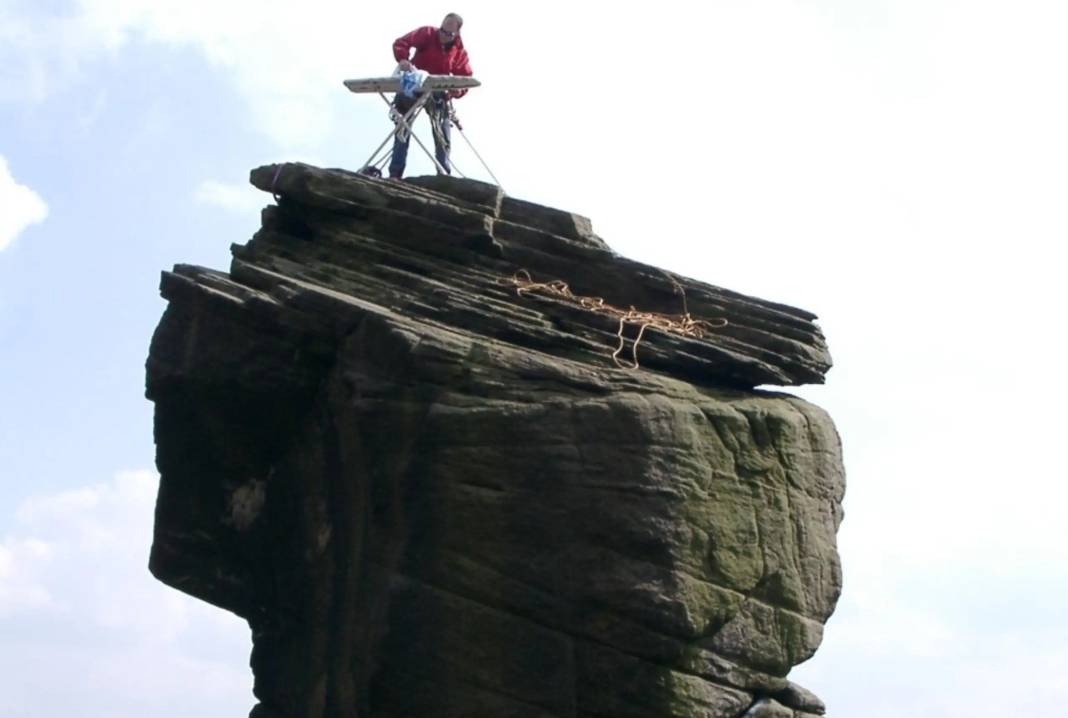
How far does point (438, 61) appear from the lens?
21844 mm

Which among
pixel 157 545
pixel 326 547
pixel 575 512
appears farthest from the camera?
pixel 157 545

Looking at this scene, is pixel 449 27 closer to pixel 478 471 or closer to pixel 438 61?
pixel 438 61

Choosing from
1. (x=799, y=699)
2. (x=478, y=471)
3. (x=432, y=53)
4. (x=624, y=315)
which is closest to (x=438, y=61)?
(x=432, y=53)

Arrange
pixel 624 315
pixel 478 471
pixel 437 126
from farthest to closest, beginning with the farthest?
pixel 437 126
pixel 624 315
pixel 478 471

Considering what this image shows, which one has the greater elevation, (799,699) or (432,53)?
(432,53)

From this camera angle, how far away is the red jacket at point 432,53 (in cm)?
2177

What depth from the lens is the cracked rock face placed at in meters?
16.9

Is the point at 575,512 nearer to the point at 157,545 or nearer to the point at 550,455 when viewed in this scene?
the point at 550,455

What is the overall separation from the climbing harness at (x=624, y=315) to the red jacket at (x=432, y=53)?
390 cm

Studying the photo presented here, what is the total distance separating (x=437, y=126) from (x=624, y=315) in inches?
→ 171

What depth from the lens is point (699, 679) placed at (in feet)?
55.9

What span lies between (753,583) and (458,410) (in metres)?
3.67

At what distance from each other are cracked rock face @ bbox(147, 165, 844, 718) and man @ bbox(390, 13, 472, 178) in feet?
5.71

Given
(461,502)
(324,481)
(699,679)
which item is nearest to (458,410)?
(461,502)
